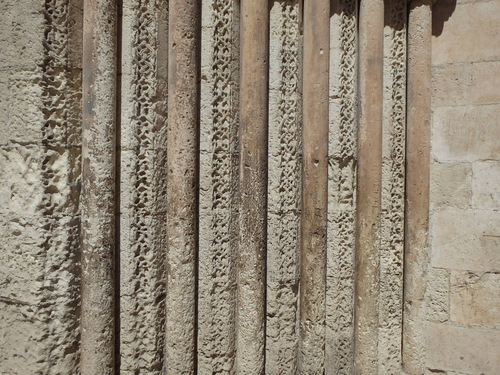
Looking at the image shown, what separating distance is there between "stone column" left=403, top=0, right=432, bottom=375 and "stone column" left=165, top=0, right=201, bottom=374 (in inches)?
60.6

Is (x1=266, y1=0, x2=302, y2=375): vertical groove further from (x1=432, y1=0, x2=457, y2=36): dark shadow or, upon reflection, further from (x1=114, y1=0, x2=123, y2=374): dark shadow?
(x1=432, y1=0, x2=457, y2=36): dark shadow

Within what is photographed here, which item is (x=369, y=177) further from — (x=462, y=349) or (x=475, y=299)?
(x=462, y=349)

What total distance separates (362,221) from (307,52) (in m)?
1.13

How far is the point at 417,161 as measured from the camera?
270 centimetres

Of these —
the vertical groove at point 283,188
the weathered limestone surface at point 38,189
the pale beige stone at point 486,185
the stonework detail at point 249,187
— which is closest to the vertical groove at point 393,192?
the stonework detail at point 249,187

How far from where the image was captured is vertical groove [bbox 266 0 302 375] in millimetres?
2328

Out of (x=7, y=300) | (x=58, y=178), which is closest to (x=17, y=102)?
(x=58, y=178)

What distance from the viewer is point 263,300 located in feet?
7.43

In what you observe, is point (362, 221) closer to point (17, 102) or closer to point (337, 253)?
point (337, 253)

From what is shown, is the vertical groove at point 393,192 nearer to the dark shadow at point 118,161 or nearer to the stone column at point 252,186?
the stone column at point 252,186

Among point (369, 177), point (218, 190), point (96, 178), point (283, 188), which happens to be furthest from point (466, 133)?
point (96, 178)

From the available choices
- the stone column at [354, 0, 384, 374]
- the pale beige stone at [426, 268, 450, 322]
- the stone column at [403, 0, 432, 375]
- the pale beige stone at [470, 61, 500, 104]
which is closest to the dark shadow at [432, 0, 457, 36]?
the stone column at [403, 0, 432, 375]

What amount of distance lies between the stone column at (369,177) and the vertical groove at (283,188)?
0.47m

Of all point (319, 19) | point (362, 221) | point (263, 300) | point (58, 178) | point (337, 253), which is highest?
point (319, 19)
